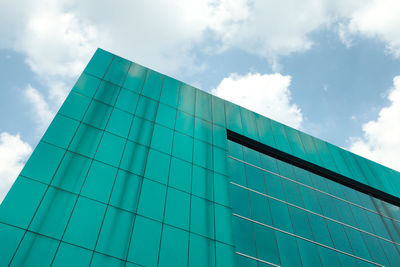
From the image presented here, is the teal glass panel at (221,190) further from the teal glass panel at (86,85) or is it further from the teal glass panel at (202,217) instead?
the teal glass panel at (86,85)

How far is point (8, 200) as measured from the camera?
11602 millimetres

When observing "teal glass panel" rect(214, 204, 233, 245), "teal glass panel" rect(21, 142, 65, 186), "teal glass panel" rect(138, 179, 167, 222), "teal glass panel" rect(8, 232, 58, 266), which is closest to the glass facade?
"teal glass panel" rect(214, 204, 233, 245)

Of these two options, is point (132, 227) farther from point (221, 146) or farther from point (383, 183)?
point (383, 183)

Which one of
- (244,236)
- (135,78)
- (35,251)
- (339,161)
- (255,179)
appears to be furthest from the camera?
(339,161)

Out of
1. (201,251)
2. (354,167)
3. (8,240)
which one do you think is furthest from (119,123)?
(354,167)

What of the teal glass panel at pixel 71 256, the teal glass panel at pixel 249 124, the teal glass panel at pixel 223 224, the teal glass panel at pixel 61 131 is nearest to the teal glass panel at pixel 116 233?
the teal glass panel at pixel 71 256

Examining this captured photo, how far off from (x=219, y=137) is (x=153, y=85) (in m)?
5.84

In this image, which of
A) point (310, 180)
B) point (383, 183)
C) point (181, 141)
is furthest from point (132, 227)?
point (383, 183)

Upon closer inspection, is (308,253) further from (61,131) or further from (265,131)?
(61,131)

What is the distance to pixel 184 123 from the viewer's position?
19766 mm

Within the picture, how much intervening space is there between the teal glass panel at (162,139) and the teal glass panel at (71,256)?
274 inches

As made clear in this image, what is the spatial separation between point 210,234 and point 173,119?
7.80 meters

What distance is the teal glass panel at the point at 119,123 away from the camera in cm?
1666

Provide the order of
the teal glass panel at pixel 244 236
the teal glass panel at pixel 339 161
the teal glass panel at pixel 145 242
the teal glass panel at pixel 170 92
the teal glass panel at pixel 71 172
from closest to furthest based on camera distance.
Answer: the teal glass panel at pixel 145 242 < the teal glass panel at pixel 71 172 < the teal glass panel at pixel 244 236 < the teal glass panel at pixel 170 92 < the teal glass panel at pixel 339 161
